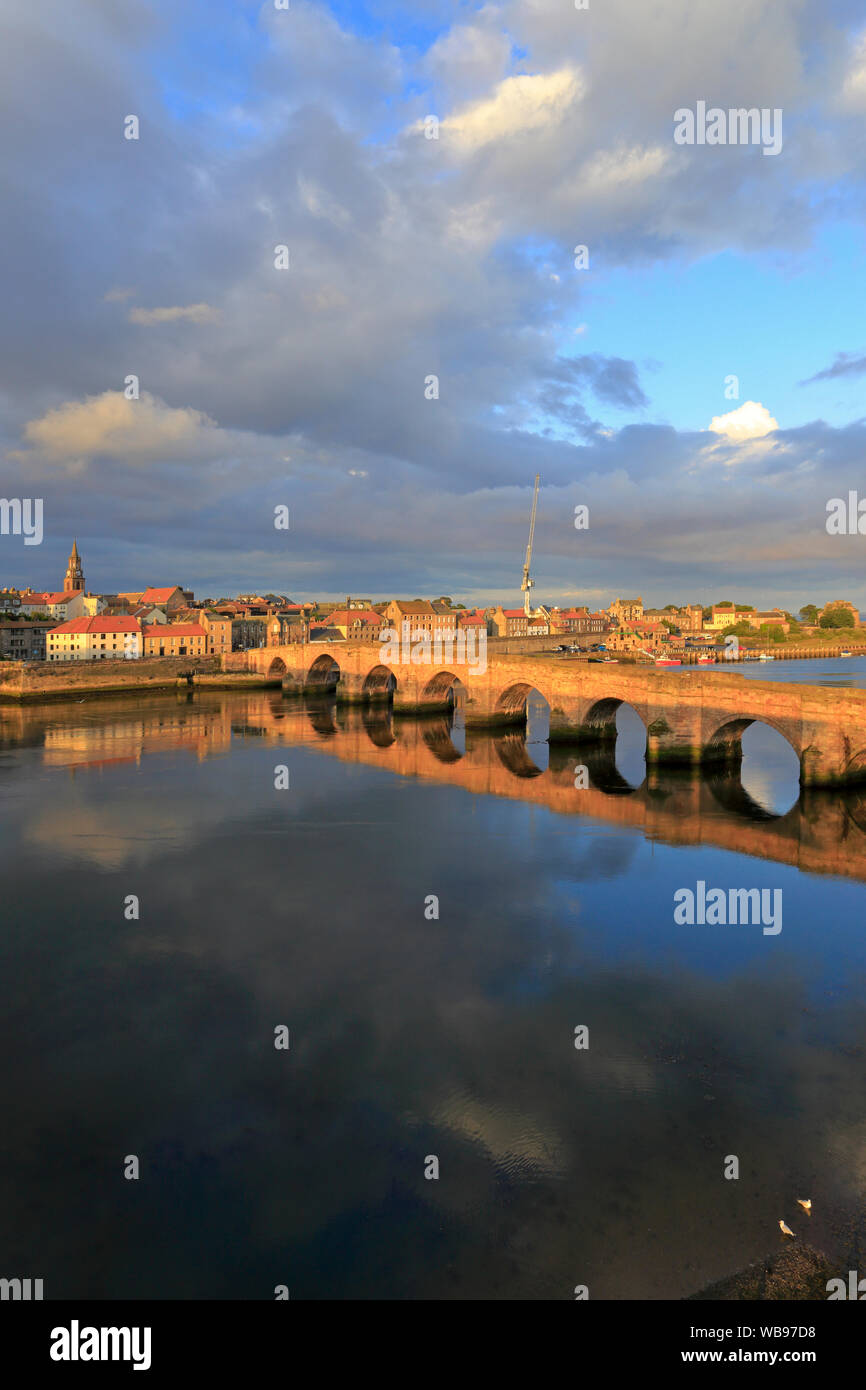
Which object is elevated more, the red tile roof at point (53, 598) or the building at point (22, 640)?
the red tile roof at point (53, 598)

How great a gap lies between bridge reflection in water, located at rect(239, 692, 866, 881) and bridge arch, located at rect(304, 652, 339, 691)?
19.8m

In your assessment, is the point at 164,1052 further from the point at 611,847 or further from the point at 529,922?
the point at 611,847

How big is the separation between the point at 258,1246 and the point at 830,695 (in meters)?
23.3

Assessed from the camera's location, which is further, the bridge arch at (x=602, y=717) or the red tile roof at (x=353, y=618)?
the red tile roof at (x=353, y=618)

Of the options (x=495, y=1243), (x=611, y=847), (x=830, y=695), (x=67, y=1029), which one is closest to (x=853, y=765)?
(x=830, y=695)

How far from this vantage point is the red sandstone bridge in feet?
78.5

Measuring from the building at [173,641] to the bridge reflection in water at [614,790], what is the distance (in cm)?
4094

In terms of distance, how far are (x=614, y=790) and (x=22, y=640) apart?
80.9 meters

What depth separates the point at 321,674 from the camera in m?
68.5

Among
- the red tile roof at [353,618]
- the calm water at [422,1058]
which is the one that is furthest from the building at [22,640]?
the calm water at [422,1058]

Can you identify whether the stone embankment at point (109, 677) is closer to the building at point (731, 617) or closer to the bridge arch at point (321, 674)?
the bridge arch at point (321, 674)

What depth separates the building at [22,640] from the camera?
8131cm

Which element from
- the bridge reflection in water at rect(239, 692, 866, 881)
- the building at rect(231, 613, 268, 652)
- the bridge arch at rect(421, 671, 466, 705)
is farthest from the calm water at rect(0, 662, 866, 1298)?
the building at rect(231, 613, 268, 652)

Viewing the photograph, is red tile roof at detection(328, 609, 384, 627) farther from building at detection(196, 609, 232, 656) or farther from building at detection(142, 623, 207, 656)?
building at detection(142, 623, 207, 656)
